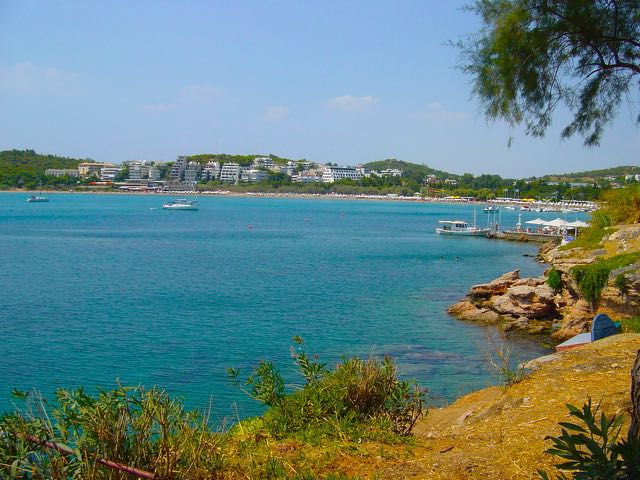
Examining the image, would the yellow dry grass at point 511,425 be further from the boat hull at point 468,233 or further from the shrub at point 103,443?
the boat hull at point 468,233

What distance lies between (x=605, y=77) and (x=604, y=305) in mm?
12173

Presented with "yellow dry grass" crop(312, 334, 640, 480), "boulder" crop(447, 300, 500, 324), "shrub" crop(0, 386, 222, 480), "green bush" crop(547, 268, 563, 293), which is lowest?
"boulder" crop(447, 300, 500, 324)

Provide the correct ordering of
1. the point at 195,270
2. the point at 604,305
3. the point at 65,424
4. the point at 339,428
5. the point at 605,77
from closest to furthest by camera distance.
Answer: the point at 65,424 < the point at 339,428 < the point at 605,77 < the point at 604,305 < the point at 195,270

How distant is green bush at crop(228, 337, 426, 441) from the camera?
638 cm

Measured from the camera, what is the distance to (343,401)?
21.9 feet

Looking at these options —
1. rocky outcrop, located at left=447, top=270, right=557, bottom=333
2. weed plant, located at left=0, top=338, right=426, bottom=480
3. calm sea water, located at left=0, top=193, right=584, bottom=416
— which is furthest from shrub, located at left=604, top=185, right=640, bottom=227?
weed plant, located at left=0, top=338, right=426, bottom=480

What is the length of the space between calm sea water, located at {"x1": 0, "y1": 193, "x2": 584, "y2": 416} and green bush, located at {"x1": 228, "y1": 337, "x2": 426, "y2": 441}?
23.1 feet

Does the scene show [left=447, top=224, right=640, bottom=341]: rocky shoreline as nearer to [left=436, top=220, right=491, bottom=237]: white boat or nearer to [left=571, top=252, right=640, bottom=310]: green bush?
[left=571, top=252, right=640, bottom=310]: green bush

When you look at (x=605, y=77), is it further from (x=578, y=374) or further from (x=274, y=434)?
(x=274, y=434)

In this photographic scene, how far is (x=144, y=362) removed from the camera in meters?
18.2

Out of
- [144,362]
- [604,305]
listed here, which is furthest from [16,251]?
[604,305]

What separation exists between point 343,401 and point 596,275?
13.8m

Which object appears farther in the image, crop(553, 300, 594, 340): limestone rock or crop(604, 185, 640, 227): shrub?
crop(604, 185, 640, 227): shrub

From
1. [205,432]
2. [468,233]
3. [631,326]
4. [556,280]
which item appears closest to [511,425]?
[205,432]
